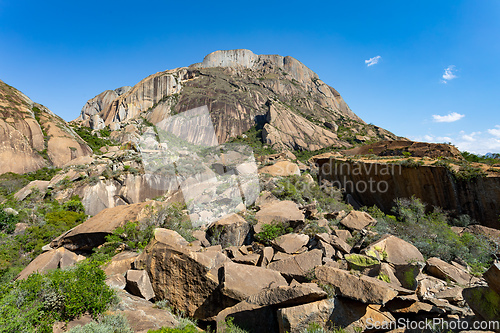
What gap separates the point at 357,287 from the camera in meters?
3.97

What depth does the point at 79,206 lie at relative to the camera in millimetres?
13453

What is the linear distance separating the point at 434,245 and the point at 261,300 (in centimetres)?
711

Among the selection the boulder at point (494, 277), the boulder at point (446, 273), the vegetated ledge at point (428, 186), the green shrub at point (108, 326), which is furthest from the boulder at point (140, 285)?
the vegetated ledge at point (428, 186)

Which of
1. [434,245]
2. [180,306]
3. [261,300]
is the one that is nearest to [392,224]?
[434,245]

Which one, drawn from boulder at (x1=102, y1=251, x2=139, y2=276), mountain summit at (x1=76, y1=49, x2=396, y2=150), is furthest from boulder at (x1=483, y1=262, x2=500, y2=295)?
mountain summit at (x1=76, y1=49, x2=396, y2=150)

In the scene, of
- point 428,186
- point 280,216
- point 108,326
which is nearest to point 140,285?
point 108,326

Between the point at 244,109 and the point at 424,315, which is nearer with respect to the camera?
the point at 424,315

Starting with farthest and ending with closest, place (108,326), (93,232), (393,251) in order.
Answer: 1. (93,232)
2. (393,251)
3. (108,326)

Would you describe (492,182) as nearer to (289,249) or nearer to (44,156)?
(289,249)

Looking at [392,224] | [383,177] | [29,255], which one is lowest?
[29,255]

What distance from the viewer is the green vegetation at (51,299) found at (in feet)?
11.5

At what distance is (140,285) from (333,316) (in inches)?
177

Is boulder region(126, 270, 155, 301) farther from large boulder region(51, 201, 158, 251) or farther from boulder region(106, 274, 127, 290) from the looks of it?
large boulder region(51, 201, 158, 251)

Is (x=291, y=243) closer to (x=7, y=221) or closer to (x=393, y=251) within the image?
(x=393, y=251)
